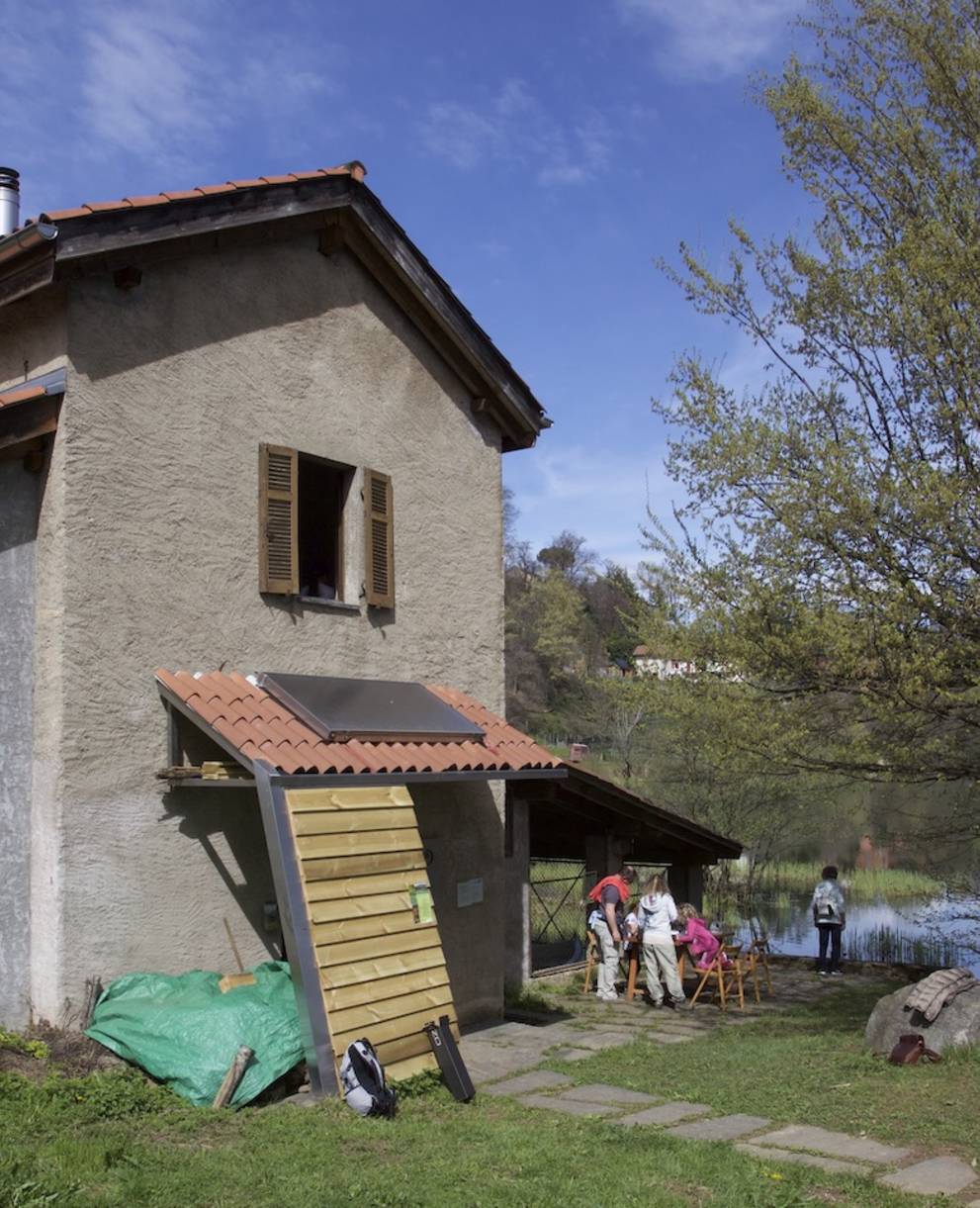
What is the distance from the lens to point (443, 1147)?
654 cm

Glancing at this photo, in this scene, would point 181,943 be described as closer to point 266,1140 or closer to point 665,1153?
point 266,1140

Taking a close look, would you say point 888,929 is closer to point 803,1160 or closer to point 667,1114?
point 667,1114

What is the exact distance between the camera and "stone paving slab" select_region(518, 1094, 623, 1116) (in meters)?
7.84

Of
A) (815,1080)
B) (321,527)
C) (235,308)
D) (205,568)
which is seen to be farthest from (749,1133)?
(235,308)

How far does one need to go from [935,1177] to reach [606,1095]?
2.73 metres

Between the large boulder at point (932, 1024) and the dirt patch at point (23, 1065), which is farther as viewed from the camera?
the large boulder at point (932, 1024)

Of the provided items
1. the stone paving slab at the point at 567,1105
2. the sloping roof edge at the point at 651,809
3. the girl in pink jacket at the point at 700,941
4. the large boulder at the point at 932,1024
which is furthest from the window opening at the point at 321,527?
the girl in pink jacket at the point at 700,941

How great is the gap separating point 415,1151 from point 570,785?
7.99m

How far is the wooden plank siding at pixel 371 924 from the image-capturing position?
25.7 ft

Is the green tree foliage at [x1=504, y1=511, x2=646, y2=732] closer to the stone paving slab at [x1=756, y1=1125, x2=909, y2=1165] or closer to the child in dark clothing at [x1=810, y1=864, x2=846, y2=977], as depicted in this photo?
the child in dark clothing at [x1=810, y1=864, x2=846, y2=977]

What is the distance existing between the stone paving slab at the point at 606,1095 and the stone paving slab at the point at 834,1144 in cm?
117

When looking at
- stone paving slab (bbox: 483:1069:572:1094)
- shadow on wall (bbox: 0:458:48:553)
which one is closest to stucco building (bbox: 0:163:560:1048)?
shadow on wall (bbox: 0:458:48:553)

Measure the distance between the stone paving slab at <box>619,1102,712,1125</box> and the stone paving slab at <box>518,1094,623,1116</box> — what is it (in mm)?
206

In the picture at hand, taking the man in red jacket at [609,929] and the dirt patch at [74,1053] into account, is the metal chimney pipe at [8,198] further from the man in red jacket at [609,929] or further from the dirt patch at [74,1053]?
the man in red jacket at [609,929]
